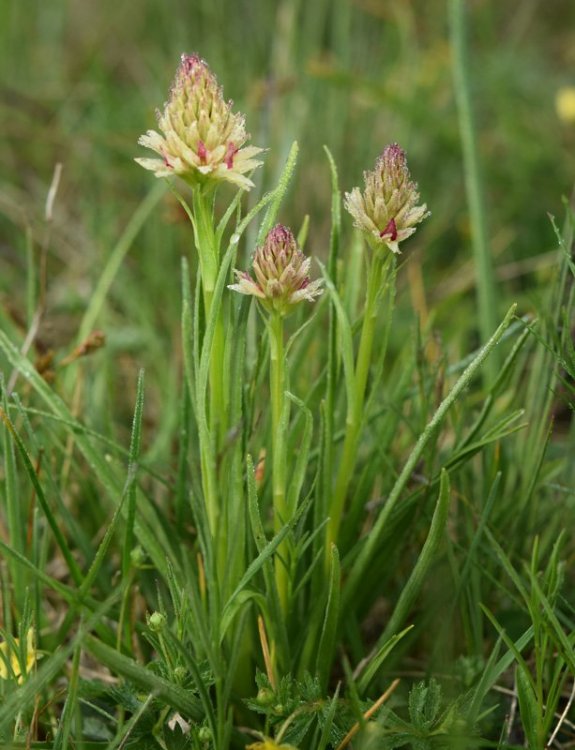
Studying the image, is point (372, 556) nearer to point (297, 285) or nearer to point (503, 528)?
point (503, 528)

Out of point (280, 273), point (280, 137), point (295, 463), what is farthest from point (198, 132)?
point (280, 137)

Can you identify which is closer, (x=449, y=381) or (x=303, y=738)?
(x=303, y=738)

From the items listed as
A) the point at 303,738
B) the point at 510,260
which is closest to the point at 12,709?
the point at 303,738

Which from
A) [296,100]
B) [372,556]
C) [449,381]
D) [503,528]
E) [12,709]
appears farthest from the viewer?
[296,100]

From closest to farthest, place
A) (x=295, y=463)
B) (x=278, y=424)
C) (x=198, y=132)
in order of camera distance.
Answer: (x=198, y=132) → (x=278, y=424) → (x=295, y=463)

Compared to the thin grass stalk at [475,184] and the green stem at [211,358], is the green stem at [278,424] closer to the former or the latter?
the green stem at [211,358]

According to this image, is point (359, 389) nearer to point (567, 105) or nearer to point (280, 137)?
point (280, 137)
